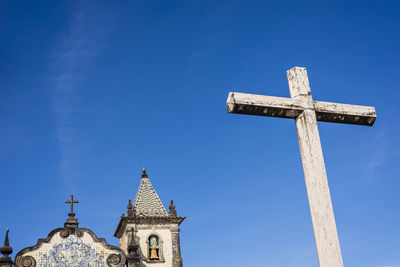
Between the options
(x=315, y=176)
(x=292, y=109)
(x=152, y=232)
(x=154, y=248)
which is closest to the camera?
(x=315, y=176)

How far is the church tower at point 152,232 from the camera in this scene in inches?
891

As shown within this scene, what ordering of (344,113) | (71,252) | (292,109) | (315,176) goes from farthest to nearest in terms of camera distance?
(71,252) < (344,113) < (292,109) < (315,176)

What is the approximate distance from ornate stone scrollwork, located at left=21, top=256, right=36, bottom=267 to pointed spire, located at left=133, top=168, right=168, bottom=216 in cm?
535

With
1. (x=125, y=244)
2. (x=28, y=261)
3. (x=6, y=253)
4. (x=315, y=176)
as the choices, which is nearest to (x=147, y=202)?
(x=125, y=244)

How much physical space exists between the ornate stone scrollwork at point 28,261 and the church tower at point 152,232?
399cm

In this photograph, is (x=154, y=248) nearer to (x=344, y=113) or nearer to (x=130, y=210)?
(x=130, y=210)

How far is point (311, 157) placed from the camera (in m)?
5.20

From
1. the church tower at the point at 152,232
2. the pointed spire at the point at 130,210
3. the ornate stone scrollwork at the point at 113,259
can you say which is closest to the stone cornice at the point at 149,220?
the church tower at the point at 152,232

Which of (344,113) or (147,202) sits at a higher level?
(147,202)

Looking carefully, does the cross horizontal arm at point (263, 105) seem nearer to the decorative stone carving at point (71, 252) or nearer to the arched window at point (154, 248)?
the decorative stone carving at point (71, 252)

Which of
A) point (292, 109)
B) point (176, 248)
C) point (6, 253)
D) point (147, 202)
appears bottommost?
point (292, 109)

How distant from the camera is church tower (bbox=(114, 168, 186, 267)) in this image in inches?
891

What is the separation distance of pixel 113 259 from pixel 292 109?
17.2 meters

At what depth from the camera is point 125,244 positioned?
23.1 meters
